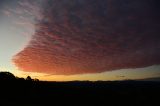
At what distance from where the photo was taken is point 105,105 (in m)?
87.1

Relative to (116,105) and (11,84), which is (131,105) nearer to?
(116,105)

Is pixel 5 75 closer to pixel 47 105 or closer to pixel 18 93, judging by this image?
pixel 18 93

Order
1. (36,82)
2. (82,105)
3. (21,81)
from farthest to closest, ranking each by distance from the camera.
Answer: (36,82)
(21,81)
(82,105)

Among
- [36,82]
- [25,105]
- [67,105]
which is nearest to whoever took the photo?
[25,105]

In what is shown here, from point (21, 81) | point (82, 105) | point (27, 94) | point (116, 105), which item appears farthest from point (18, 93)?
point (116, 105)

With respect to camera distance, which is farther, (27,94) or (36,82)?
(36,82)

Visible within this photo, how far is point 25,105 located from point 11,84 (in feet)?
111

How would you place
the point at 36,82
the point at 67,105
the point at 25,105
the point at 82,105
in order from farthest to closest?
the point at 36,82 < the point at 82,105 < the point at 67,105 < the point at 25,105

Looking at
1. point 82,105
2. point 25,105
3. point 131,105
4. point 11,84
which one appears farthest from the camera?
point 11,84

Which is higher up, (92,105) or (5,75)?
(5,75)

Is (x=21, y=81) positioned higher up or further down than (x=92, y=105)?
higher up

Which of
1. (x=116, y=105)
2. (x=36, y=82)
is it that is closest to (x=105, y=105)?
(x=116, y=105)

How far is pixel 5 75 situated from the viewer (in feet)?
363

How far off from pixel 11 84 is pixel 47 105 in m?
33.7
